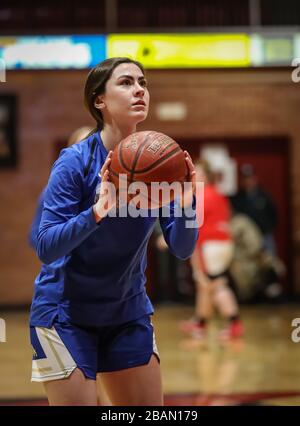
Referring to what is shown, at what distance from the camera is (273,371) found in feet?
19.1

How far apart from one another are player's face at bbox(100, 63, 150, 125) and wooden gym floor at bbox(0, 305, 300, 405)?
8.62 feet

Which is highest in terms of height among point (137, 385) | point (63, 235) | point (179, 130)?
point (179, 130)

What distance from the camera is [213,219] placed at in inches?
282

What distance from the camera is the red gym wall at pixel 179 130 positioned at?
1021 centimetres

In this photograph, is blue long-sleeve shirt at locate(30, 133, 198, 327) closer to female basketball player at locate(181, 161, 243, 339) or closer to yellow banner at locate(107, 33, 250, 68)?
female basketball player at locate(181, 161, 243, 339)

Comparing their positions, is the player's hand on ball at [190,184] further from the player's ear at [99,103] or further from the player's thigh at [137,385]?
the player's thigh at [137,385]

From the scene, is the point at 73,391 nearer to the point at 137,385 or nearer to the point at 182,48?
the point at 137,385

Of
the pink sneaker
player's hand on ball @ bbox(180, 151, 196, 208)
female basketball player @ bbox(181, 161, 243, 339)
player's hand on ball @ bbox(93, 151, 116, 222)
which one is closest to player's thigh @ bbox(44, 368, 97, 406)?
player's hand on ball @ bbox(93, 151, 116, 222)

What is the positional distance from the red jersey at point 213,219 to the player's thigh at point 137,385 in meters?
4.56

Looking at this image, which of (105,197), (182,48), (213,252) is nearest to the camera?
(105,197)

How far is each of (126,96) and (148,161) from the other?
0.32m

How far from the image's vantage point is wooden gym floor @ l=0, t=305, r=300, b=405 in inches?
194

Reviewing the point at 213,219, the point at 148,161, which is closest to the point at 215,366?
the point at 213,219
